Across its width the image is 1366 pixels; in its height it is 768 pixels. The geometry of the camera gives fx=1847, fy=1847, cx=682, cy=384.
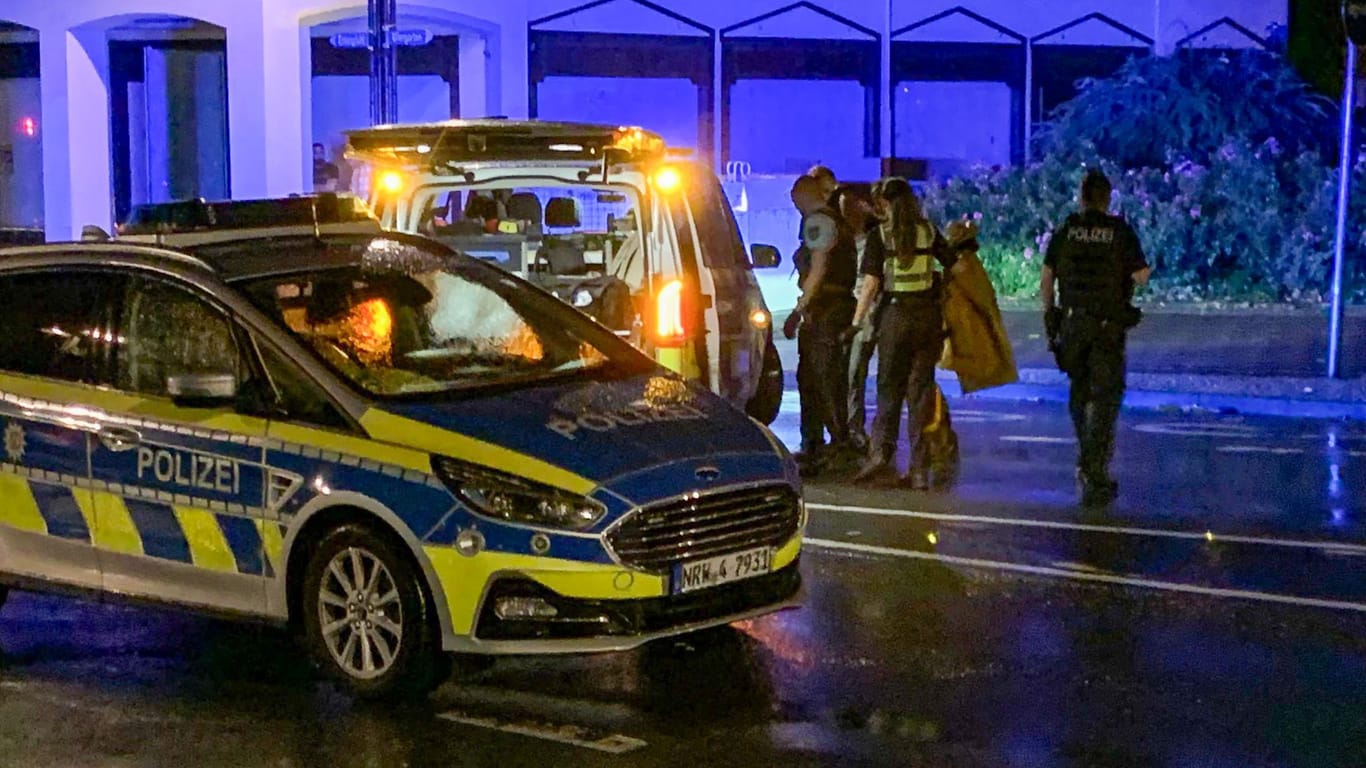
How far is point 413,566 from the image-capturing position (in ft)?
19.5

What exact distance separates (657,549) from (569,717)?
628mm

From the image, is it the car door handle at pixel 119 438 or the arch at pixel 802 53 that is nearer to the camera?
the car door handle at pixel 119 438

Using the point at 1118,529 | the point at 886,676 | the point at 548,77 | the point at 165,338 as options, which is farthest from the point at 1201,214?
the point at 165,338

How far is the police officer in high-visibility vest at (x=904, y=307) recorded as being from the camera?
9.73 m

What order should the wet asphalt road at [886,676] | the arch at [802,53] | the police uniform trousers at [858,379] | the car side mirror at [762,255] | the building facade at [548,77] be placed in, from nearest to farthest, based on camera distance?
the wet asphalt road at [886,676] < the police uniform trousers at [858,379] < the car side mirror at [762,255] < the building facade at [548,77] < the arch at [802,53]

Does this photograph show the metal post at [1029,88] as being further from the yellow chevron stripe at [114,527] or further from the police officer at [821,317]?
the yellow chevron stripe at [114,527]

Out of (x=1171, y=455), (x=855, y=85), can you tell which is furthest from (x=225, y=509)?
(x=855, y=85)

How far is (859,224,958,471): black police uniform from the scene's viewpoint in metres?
9.77

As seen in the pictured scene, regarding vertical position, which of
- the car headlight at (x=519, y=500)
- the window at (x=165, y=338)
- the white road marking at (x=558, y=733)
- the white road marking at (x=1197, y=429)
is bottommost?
the white road marking at (x=558, y=733)

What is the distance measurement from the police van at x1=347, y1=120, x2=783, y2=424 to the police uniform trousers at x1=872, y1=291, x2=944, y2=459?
73 cm

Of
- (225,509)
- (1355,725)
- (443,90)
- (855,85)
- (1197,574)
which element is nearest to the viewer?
(1355,725)

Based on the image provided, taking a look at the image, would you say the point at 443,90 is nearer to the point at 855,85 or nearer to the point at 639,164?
the point at 855,85

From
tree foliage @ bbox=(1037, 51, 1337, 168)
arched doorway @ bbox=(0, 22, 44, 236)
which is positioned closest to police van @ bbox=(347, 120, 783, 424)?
tree foliage @ bbox=(1037, 51, 1337, 168)

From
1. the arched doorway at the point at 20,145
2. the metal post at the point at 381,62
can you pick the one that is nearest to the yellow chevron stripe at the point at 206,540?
the metal post at the point at 381,62
